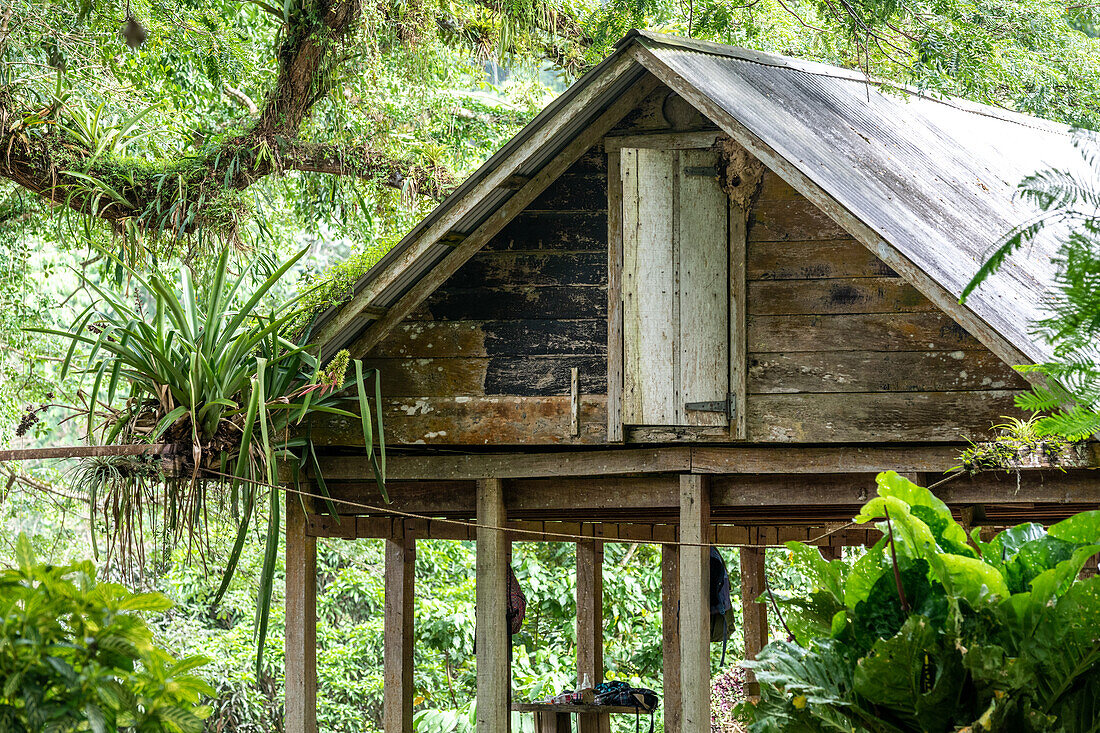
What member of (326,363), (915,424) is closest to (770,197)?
(915,424)

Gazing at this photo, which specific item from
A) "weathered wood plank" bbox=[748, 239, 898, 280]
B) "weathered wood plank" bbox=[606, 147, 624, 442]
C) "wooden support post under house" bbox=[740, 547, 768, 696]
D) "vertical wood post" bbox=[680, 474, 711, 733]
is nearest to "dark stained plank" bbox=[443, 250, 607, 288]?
"weathered wood plank" bbox=[606, 147, 624, 442]

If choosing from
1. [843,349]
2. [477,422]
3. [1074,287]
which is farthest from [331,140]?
[1074,287]

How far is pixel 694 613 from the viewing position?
5125 mm

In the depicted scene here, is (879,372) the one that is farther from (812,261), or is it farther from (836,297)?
(812,261)

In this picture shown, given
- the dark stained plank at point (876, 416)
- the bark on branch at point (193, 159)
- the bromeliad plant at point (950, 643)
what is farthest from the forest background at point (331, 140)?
the bromeliad plant at point (950, 643)

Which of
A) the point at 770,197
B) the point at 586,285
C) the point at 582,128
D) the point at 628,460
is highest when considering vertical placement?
the point at 582,128

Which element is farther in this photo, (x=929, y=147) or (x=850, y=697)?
(x=929, y=147)

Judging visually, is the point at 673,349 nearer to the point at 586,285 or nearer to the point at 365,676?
the point at 586,285

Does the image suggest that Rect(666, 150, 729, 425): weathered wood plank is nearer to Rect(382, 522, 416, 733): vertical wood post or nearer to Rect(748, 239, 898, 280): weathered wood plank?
Rect(748, 239, 898, 280): weathered wood plank

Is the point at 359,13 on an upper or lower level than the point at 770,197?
upper

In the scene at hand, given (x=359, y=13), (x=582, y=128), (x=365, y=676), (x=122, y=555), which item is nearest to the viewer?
(x=122, y=555)

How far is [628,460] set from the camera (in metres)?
5.38

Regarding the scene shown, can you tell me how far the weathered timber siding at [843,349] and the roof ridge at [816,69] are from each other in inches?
33.5

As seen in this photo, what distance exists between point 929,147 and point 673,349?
2146 mm
